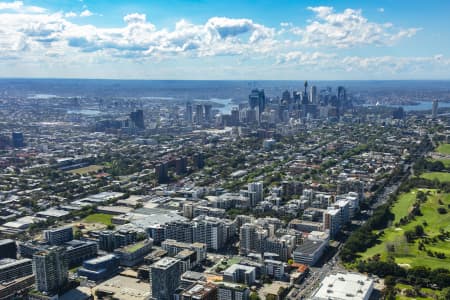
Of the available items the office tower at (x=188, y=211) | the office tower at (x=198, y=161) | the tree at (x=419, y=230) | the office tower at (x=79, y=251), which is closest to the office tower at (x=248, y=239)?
the office tower at (x=188, y=211)

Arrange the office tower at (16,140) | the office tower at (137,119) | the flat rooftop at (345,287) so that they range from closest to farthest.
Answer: the flat rooftop at (345,287) → the office tower at (16,140) → the office tower at (137,119)

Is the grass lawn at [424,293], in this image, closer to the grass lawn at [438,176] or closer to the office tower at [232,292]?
the office tower at [232,292]

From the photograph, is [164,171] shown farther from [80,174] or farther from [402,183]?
[402,183]

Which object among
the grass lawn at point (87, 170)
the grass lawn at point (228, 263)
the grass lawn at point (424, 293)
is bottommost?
the grass lawn at point (424, 293)

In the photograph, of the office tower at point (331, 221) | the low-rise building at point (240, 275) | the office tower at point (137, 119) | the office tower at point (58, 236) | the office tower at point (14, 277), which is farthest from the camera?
the office tower at point (137, 119)

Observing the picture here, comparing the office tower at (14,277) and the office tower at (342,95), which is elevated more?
the office tower at (342,95)

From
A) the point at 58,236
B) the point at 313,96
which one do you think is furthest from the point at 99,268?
the point at 313,96

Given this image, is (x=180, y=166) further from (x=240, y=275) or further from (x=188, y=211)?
(x=240, y=275)

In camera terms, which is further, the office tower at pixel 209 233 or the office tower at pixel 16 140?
the office tower at pixel 16 140

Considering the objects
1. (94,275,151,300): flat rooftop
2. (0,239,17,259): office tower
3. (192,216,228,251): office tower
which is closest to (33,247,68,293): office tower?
(94,275,151,300): flat rooftop
